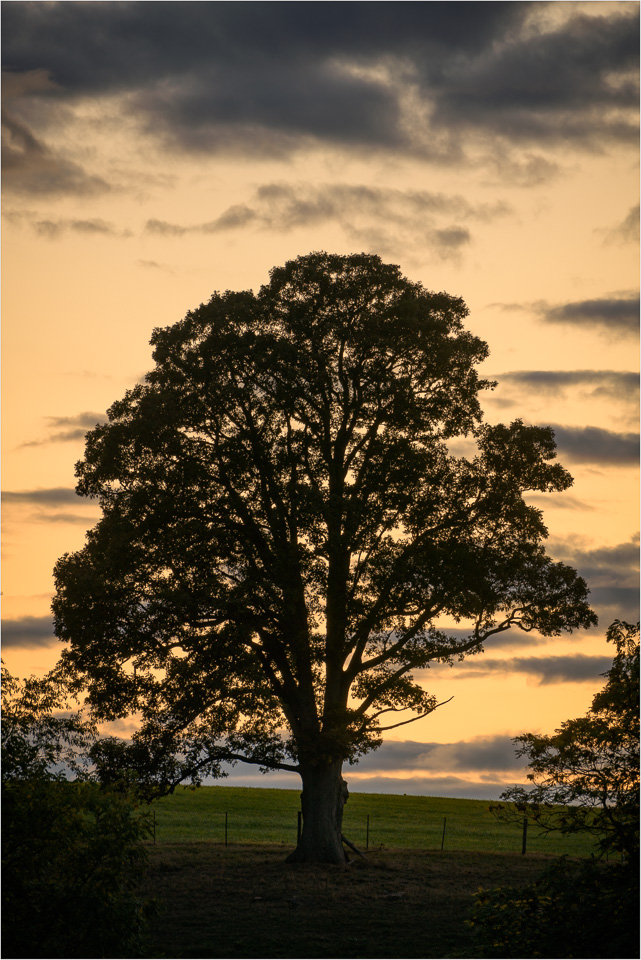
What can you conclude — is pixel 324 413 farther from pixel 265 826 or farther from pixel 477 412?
pixel 265 826

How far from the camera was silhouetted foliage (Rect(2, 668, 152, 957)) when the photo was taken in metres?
12.9

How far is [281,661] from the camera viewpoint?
87.8 feet

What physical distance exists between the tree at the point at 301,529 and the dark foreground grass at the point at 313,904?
236 cm

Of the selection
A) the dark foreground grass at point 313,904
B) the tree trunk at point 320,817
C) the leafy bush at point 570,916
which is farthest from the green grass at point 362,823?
the leafy bush at point 570,916

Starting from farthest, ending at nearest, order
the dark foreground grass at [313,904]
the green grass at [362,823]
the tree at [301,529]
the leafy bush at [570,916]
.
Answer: the green grass at [362,823]
the tree at [301,529]
the dark foreground grass at [313,904]
the leafy bush at [570,916]

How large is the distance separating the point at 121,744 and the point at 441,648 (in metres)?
9.09

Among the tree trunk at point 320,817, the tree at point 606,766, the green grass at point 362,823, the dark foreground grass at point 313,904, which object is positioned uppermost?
the tree at point 606,766

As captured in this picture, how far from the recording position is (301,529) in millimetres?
25344

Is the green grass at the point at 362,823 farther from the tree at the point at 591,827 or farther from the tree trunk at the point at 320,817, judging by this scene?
the tree at the point at 591,827

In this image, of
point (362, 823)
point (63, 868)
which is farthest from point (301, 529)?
point (362, 823)

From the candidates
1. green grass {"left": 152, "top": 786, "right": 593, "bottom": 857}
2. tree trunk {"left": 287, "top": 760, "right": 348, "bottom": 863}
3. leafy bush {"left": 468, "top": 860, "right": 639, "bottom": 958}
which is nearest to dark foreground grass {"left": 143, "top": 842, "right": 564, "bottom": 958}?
tree trunk {"left": 287, "top": 760, "right": 348, "bottom": 863}

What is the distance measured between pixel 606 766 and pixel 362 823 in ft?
134

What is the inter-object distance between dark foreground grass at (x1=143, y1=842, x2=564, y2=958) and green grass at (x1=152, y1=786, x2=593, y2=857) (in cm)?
871

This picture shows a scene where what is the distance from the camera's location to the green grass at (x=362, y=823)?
135ft
